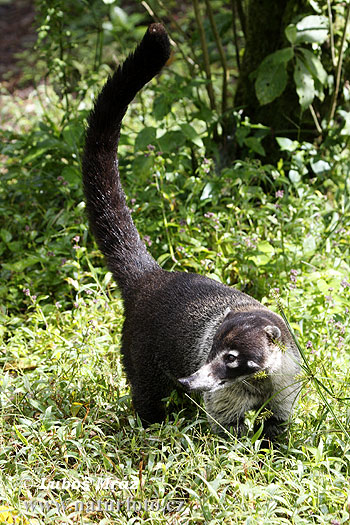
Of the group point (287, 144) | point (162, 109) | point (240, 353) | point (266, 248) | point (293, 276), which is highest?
point (287, 144)

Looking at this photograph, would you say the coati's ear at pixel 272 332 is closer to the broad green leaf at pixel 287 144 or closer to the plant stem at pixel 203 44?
the broad green leaf at pixel 287 144

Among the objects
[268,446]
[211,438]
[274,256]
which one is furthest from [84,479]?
[274,256]

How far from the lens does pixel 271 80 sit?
472cm

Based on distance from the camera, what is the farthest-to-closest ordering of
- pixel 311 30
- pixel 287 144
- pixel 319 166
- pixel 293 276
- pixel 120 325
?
pixel 319 166 → pixel 287 144 → pixel 311 30 → pixel 120 325 → pixel 293 276

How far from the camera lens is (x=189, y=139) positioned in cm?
499

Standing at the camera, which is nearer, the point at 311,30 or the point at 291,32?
the point at 291,32

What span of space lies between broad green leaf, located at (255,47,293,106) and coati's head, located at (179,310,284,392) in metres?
2.37

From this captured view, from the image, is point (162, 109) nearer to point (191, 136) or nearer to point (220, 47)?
point (191, 136)

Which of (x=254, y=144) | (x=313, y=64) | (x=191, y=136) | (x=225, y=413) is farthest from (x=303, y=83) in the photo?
(x=225, y=413)

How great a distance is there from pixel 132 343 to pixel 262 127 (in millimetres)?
2482

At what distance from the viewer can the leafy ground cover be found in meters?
2.65

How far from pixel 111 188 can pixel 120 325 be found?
40.3 inches

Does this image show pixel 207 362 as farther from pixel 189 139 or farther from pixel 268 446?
pixel 189 139

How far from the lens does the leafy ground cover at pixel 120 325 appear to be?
2.65 metres
